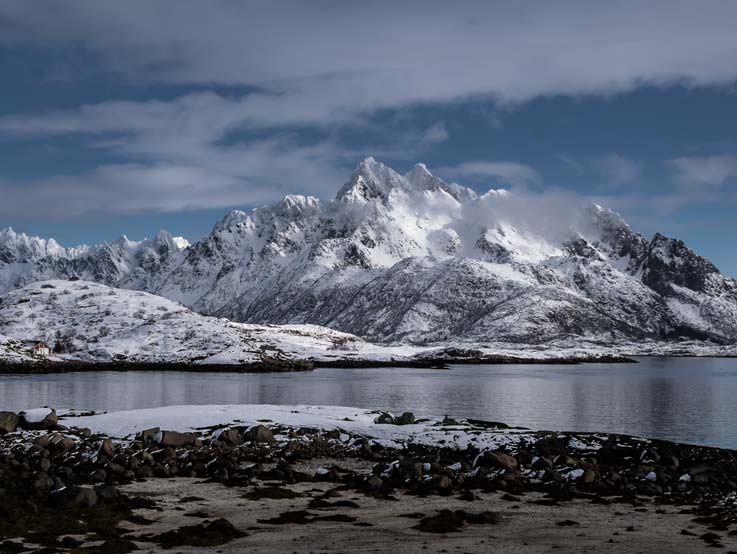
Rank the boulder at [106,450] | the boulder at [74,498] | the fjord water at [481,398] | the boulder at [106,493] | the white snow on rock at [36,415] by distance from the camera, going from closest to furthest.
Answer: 1. the boulder at [74,498]
2. the boulder at [106,493]
3. the boulder at [106,450]
4. the white snow on rock at [36,415]
5. the fjord water at [481,398]

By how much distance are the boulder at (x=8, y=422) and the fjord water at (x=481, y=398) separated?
32070 millimetres

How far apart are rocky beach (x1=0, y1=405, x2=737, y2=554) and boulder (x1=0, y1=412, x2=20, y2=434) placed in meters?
0.17

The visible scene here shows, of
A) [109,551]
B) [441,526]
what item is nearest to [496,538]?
[441,526]

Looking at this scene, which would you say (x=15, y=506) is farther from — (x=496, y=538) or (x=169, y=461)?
(x=496, y=538)

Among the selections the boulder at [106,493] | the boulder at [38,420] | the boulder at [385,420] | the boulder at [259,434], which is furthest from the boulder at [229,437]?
the boulder at [106,493]

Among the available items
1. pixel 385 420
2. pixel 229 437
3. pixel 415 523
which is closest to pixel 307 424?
pixel 385 420

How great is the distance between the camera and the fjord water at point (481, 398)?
72.3 meters

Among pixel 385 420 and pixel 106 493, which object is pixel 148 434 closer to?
pixel 106 493

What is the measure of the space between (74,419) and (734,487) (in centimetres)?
4363

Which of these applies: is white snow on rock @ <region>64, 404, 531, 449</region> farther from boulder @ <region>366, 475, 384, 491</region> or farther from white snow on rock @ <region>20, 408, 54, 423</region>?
boulder @ <region>366, 475, 384, 491</region>

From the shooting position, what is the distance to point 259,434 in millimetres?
48219

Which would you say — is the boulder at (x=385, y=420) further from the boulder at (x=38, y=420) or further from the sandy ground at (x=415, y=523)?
the boulder at (x=38, y=420)

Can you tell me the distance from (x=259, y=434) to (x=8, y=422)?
58.7 ft

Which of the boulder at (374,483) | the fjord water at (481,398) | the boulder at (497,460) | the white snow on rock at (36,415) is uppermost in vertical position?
the white snow on rock at (36,415)
